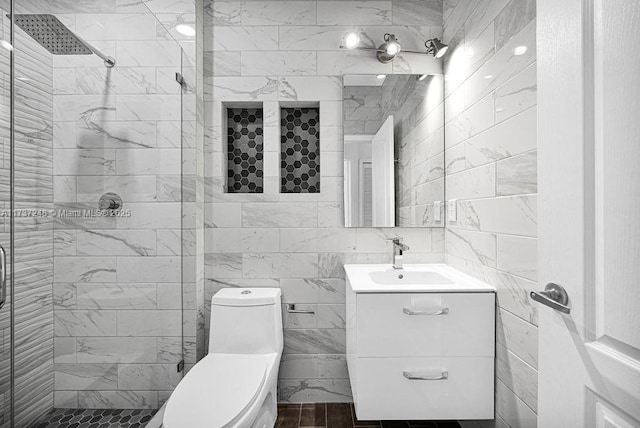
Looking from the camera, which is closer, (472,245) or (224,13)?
(472,245)

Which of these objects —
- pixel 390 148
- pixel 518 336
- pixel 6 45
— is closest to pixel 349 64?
pixel 390 148

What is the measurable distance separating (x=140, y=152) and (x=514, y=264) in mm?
1708

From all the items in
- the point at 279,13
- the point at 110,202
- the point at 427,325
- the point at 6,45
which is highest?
the point at 279,13

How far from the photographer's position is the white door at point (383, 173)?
2.05 meters

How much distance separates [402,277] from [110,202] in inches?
58.7

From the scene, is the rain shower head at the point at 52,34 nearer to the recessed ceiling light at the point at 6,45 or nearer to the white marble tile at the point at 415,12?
the recessed ceiling light at the point at 6,45

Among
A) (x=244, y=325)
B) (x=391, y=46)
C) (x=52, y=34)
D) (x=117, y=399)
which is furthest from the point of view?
(x=391, y=46)

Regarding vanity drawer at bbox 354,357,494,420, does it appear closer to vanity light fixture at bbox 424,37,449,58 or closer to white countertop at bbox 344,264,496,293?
white countertop at bbox 344,264,496,293

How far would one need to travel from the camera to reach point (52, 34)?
1200mm

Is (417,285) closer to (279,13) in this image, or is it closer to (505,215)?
(505,215)

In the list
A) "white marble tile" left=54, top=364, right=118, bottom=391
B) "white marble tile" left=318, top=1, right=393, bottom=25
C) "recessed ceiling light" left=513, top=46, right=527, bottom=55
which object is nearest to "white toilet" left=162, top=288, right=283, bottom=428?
"white marble tile" left=54, top=364, right=118, bottom=391

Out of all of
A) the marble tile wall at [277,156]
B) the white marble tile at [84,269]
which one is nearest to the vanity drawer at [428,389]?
the marble tile wall at [277,156]

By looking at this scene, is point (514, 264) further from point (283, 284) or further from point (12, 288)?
point (12, 288)

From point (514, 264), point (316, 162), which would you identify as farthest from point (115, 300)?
point (514, 264)
